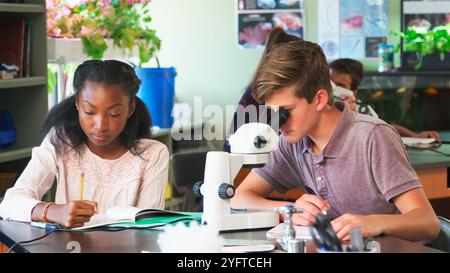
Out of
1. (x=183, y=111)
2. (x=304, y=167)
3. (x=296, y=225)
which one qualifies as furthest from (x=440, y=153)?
(x=183, y=111)

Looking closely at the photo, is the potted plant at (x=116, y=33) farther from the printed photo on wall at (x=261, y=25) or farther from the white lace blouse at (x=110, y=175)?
the white lace blouse at (x=110, y=175)

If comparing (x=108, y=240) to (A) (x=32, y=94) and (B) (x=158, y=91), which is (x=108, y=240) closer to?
(A) (x=32, y=94)

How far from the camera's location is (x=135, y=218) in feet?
7.38

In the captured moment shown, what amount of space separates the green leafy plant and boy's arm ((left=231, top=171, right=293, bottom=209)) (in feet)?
7.37

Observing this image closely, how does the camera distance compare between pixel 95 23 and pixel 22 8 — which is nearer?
pixel 22 8

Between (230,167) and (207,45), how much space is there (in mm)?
3996

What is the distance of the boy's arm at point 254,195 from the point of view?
7.72 feet

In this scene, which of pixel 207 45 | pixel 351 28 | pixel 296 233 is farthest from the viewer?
pixel 207 45

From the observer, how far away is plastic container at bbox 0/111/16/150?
404 cm

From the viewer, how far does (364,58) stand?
5.94 meters

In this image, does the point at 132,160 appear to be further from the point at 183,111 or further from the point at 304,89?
the point at 183,111

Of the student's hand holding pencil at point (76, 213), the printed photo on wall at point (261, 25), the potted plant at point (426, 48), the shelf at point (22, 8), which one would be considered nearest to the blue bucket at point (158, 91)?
the shelf at point (22, 8)

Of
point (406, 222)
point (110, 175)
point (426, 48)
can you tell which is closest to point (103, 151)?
point (110, 175)

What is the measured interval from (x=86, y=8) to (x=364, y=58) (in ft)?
7.27
